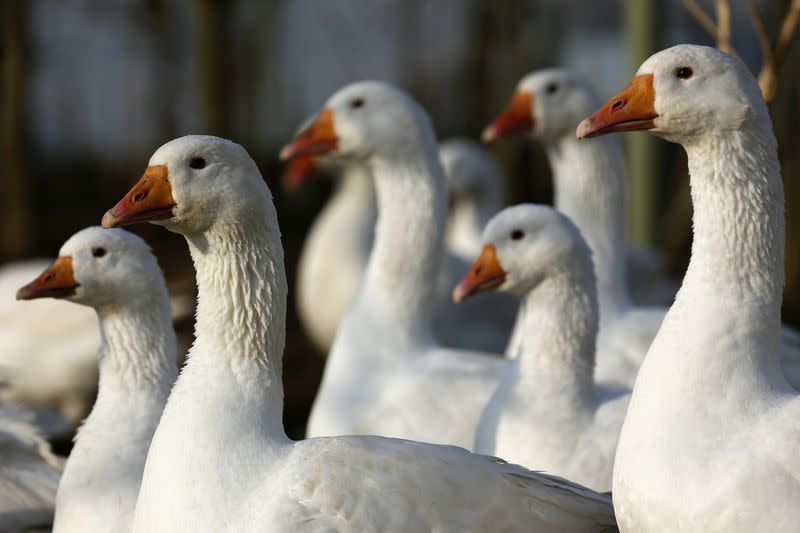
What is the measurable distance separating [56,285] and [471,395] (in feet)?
6.51

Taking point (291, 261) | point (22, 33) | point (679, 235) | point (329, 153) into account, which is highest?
point (22, 33)

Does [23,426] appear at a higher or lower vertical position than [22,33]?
lower

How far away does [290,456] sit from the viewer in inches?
143

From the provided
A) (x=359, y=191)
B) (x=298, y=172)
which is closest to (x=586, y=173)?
(x=298, y=172)

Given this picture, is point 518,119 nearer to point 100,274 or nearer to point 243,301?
point 100,274

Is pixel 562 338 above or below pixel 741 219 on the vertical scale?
below

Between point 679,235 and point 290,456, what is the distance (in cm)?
711

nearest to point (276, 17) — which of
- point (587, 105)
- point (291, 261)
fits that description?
point (291, 261)

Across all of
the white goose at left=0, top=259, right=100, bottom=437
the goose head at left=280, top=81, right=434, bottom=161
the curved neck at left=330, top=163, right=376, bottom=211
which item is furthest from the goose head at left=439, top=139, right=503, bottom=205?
the goose head at left=280, top=81, right=434, bottom=161

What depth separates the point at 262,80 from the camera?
1909 centimetres

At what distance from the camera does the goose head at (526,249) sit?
17.2 feet

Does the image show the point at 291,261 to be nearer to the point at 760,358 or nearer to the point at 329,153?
the point at 329,153

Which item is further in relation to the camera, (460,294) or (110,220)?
(460,294)

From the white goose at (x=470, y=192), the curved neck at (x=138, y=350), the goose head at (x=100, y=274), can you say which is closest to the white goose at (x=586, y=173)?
the curved neck at (x=138, y=350)
